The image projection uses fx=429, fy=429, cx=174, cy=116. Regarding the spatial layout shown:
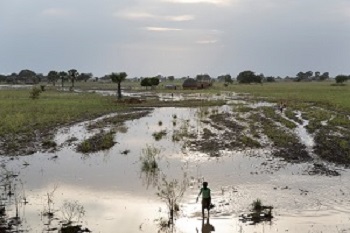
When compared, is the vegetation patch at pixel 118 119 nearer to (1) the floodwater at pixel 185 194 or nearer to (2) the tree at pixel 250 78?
(1) the floodwater at pixel 185 194

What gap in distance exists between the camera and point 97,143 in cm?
3169

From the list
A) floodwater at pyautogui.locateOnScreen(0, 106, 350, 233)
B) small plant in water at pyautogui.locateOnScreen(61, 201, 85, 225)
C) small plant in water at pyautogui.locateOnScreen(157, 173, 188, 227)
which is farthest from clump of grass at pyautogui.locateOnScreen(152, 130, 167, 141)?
small plant in water at pyautogui.locateOnScreen(61, 201, 85, 225)

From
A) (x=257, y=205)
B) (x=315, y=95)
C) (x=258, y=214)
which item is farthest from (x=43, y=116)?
(x=315, y=95)

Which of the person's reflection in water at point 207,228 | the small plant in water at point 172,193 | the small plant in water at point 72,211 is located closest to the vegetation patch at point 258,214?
the person's reflection in water at point 207,228

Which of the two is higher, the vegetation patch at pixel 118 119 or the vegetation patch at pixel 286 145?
the vegetation patch at pixel 118 119

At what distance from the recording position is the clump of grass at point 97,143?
29.7 m

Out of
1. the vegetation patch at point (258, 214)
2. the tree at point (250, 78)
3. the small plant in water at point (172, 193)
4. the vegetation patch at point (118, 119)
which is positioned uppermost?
the tree at point (250, 78)

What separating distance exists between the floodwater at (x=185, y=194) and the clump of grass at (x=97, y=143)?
753 millimetres

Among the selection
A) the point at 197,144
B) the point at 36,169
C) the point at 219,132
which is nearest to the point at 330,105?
the point at 219,132

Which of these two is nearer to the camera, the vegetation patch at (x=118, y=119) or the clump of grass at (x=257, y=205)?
the clump of grass at (x=257, y=205)

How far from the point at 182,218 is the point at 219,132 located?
20.9m

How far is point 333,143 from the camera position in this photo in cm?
3064

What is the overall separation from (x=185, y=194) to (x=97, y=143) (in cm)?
1427

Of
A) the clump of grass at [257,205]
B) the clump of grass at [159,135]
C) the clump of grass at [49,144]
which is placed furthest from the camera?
the clump of grass at [159,135]
